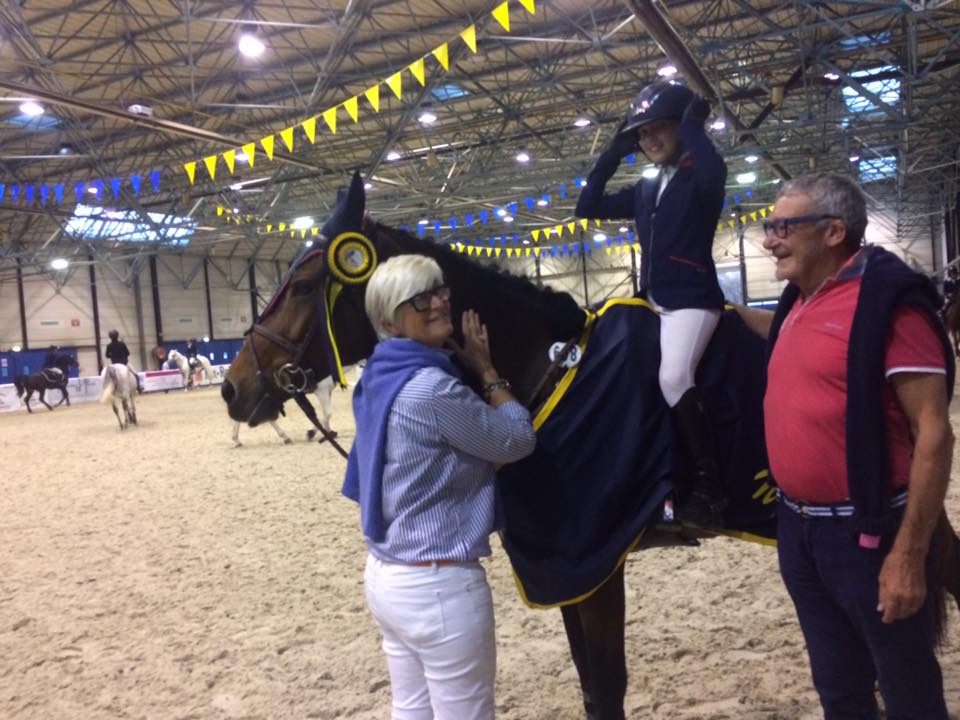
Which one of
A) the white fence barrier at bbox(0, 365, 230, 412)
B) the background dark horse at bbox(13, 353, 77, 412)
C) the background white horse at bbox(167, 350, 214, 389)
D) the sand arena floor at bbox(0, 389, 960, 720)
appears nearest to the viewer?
the sand arena floor at bbox(0, 389, 960, 720)

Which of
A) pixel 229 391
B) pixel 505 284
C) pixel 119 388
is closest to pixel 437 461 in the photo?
pixel 505 284

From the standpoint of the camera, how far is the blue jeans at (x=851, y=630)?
4.78ft

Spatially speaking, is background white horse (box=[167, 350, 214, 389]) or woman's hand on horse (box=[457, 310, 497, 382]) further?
background white horse (box=[167, 350, 214, 389])

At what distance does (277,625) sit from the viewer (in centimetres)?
369

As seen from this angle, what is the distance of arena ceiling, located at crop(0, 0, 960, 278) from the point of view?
11.0 meters

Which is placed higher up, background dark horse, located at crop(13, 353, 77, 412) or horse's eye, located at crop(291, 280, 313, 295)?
horse's eye, located at crop(291, 280, 313, 295)

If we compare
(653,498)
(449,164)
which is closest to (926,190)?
(449,164)

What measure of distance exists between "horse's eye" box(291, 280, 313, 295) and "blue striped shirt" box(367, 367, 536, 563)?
839 millimetres

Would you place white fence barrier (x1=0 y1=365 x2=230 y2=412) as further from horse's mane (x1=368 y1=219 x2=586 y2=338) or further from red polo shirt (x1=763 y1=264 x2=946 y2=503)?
red polo shirt (x1=763 y1=264 x2=946 y2=503)

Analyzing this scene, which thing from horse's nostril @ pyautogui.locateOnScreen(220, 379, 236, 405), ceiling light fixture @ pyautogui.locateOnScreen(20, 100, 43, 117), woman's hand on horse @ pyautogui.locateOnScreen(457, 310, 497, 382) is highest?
ceiling light fixture @ pyautogui.locateOnScreen(20, 100, 43, 117)

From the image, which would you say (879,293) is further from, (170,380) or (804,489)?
(170,380)

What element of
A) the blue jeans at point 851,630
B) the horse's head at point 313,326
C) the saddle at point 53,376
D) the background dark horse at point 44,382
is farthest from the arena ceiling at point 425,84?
the blue jeans at point 851,630

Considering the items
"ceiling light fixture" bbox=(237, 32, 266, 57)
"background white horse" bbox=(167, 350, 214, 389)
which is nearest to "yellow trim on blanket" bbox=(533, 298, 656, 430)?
"ceiling light fixture" bbox=(237, 32, 266, 57)

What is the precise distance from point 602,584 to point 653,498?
0.29 meters
